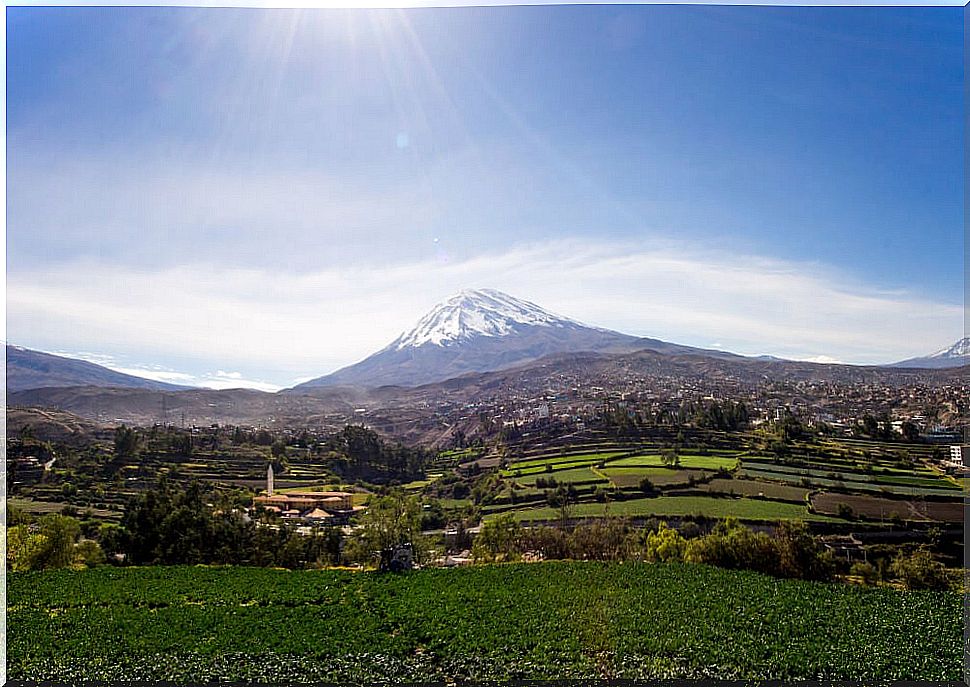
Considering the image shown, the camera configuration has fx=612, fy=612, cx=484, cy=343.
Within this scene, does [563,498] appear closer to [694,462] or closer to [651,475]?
[651,475]

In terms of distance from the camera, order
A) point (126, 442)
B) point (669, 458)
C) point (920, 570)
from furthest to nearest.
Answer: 1. point (669, 458)
2. point (126, 442)
3. point (920, 570)

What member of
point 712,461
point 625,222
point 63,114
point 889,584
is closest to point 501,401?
point 712,461

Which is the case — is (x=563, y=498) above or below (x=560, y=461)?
below

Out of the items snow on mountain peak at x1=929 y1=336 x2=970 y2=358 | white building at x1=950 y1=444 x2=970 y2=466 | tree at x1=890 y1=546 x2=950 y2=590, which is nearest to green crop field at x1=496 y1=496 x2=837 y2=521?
tree at x1=890 y1=546 x2=950 y2=590

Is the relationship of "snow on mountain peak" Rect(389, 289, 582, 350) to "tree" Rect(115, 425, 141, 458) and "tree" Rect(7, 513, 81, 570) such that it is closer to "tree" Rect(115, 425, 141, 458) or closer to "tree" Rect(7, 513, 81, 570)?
"tree" Rect(115, 425, 141, 458)

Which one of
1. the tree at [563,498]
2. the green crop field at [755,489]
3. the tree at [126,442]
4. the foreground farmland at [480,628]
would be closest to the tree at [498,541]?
the tree at [563,498]

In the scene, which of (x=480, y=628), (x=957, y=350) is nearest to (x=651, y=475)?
(x=957, y=350)

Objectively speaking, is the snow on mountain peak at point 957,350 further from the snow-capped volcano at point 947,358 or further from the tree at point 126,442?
the tree at point 126,442

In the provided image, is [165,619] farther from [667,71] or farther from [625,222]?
[667,71]
